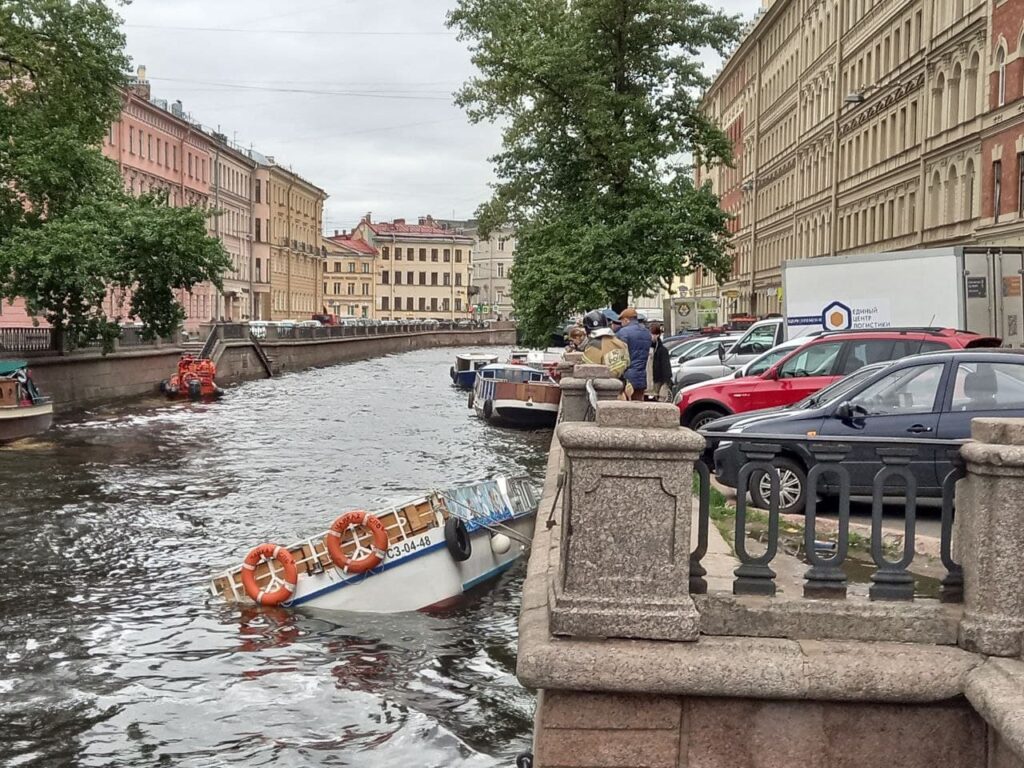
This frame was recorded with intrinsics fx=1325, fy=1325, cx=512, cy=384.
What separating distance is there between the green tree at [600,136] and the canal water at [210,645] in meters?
15.7

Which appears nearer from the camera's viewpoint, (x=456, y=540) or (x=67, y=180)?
(x=456, y=540)

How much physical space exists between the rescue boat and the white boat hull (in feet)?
107

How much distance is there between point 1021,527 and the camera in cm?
530

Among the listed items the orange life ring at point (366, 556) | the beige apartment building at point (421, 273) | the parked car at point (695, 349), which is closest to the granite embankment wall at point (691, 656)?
the orange life ring at point (366, 556)

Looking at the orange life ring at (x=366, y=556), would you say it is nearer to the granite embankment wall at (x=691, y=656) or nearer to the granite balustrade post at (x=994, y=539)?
the granite embankment wall at (x=691, y=656)

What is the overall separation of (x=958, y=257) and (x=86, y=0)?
22.3 metres

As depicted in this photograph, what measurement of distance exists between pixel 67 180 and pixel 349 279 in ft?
407

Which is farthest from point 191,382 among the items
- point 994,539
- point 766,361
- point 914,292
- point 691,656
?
point 994,539

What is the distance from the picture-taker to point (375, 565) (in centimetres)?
1336

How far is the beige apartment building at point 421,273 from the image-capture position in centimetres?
16238

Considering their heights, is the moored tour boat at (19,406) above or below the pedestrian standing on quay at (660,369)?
below

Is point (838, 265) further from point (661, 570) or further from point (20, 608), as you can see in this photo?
point (661, 570)

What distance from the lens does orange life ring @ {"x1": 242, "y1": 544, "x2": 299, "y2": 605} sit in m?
13.6

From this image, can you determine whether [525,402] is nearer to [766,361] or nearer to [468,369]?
[766,361]
